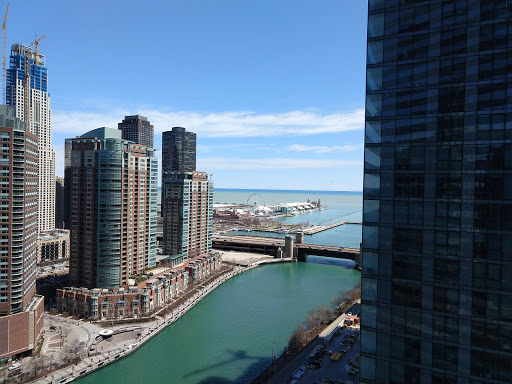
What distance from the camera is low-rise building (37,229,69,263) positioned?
7256 centimetres

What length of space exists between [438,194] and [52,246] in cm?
7997

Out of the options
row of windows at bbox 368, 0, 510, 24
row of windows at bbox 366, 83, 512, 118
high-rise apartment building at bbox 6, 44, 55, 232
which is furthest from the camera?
high-rise apartment building at bbox 6, 44, 55, 232

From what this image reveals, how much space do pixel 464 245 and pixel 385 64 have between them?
6845 millimetres

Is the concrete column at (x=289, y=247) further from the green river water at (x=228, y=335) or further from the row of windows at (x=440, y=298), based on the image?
the row of windows at (x=440, y=298)

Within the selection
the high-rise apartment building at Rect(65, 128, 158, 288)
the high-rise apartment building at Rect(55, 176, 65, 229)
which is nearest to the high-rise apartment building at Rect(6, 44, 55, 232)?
the high-rise apartment building at Rect(55, 176, 65, 229)

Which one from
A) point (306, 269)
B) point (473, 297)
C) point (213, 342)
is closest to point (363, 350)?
point (473, 297)

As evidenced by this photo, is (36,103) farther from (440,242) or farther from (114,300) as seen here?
(440,242)

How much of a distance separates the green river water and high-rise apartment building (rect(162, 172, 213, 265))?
10.8m

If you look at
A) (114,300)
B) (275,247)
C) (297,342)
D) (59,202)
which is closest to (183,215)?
(114,300)

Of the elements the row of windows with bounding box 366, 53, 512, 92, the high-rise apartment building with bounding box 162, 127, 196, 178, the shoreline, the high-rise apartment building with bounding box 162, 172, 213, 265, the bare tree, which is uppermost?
the high-rise apartment building with bounding box 162, 127, 196, 178

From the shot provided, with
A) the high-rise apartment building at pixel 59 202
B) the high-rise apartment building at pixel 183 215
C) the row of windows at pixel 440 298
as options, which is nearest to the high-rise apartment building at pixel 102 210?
the high-rise apartment building at pixel 183 215

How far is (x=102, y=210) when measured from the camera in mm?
48250

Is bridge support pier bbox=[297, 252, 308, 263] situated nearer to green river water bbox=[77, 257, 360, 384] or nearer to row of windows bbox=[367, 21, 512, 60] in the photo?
green river water bbox=[77, 257, 360, 384]

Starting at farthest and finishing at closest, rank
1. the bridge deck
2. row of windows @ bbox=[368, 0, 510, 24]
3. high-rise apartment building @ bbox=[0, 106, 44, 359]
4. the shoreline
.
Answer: the bridge deck → high-rise apartment building @ bbox=[0, 106, 44, 359] → the shoreline → row of windows @ bbox=[368, 0, 510, 24]
